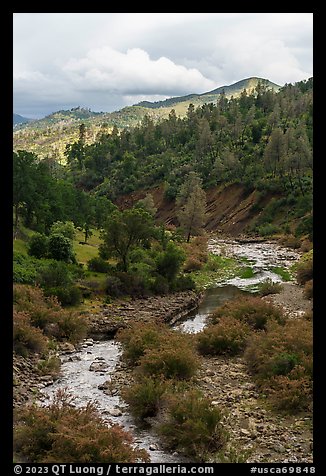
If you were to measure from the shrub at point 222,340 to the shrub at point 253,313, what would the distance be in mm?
1779

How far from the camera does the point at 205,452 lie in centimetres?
1380

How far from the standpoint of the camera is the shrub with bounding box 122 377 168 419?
Result: 16.4 metres

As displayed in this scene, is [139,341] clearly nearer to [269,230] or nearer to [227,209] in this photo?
[269,230]

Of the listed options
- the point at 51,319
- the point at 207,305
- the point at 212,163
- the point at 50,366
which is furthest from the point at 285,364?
the point at 212,163

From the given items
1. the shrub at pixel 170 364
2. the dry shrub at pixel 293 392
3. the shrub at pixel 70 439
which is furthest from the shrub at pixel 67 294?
the dry shrub at pixel 293 392

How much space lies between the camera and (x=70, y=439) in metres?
13.0

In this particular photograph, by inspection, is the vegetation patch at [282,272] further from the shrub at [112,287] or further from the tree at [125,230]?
the shrub at [112,287]

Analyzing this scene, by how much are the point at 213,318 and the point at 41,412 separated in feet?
48.4

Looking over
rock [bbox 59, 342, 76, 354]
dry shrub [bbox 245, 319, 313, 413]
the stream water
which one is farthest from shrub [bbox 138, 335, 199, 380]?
rock [bbox 59, 342, 76, 354]

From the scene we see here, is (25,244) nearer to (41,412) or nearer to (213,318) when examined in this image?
(213,318)

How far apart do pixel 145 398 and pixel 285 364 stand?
603 cm

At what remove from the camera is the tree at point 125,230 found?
120ft

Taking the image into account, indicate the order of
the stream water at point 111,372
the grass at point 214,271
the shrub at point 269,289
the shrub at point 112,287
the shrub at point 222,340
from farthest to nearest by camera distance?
the grass at point 214,271 → the shrub at point 269,289 → the shrub at point 112,287 → the shrub at point 222,340 → the stream water at point 111,372
